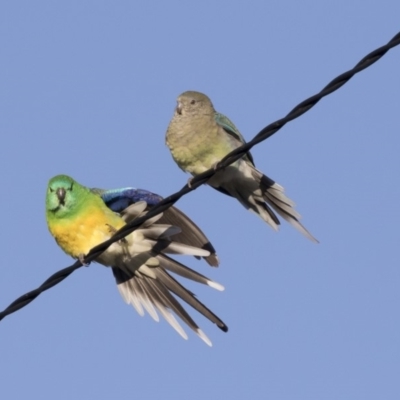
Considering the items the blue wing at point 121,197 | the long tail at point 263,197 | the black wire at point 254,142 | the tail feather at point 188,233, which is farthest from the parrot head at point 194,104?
the black wire at point 254,142

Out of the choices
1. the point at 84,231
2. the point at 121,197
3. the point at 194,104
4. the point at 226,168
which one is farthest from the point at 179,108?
the point at 84,231

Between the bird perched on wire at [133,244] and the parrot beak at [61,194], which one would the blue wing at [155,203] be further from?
the parrot beak at [61,194]

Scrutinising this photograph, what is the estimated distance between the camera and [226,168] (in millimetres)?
10008

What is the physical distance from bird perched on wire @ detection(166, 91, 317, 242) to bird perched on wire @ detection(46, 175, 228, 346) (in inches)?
33.3

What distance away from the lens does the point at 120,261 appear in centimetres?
918

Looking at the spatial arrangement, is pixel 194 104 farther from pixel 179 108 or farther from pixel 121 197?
pixel 121 197

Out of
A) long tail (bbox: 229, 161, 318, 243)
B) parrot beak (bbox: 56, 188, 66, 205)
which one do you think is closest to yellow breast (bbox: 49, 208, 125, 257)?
parrot beak (bbox: 56, 188, 66, 205)

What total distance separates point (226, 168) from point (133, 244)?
144 centimetres

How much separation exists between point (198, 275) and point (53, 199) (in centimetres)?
132

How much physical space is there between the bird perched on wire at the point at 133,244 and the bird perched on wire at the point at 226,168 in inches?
33.3

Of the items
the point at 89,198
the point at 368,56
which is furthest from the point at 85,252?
the point at 368,56

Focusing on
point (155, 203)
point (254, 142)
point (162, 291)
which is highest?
point (155, 203)

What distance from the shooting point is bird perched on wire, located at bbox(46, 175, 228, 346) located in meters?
8.81

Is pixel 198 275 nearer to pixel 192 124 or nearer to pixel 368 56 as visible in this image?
pixel 192 124
